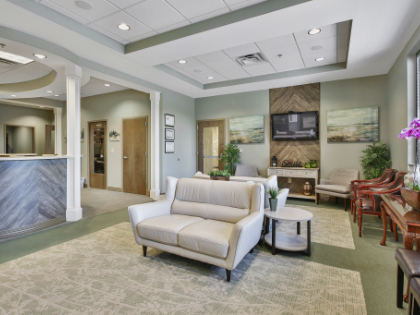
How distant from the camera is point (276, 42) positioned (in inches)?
155

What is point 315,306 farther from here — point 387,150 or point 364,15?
point 387,150

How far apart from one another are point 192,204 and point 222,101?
4.73 metres

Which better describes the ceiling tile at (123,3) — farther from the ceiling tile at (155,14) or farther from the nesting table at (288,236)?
the nesting table at (288,236)

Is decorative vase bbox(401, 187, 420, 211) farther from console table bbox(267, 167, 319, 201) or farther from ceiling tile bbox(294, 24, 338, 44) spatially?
console table bbox(267, 167, 319, 201)

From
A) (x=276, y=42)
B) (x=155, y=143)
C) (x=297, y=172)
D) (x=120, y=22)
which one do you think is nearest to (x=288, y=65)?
(x=276, y=42)

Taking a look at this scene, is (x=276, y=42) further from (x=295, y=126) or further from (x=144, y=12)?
(x=295, y=126)

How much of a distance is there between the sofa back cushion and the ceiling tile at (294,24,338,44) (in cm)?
256

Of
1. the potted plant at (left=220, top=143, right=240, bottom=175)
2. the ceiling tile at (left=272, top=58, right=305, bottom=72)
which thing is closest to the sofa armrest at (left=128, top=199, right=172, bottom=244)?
the ceiling tile at (left=272, top=58, right=305, bottom=72)

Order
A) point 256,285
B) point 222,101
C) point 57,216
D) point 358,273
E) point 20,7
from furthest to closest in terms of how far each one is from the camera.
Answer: point 222,101, point 57,216, point 20,7, point 358,273, point 256,285

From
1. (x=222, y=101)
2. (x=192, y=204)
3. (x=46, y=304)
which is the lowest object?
(x=46, y=304)

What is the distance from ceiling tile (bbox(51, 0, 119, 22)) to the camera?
9.37 feet

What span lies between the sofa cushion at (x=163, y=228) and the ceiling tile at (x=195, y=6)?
263 centimetres

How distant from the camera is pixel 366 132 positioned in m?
5.34

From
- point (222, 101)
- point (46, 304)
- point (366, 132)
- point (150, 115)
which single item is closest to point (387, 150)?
point (366, 132)
